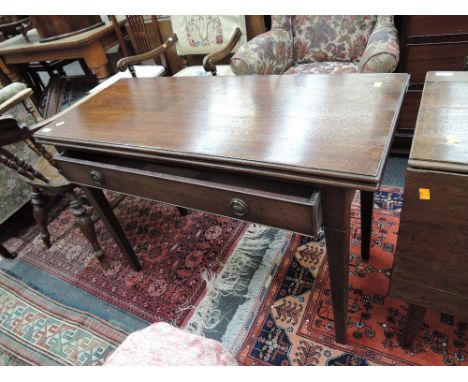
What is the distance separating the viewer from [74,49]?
227cm

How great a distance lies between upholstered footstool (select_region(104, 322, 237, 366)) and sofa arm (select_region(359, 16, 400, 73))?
1.32 metres

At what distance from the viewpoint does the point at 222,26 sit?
221 centimetres

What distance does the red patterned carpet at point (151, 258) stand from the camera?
4.53ft

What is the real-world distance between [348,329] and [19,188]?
184 centimetres

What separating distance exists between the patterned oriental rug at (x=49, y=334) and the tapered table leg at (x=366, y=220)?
101cm

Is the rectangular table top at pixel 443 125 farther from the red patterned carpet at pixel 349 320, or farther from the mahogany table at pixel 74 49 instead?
the mahogany table at pixel 74 49

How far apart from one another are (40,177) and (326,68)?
5.17 feet

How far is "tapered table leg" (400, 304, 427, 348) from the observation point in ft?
2.92

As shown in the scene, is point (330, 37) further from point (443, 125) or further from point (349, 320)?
point (349, 320)

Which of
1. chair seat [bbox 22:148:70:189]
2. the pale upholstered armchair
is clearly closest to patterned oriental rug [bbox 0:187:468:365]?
chair seat [bbox 22:148:70:189]

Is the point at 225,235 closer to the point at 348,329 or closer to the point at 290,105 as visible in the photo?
the point at 348,329

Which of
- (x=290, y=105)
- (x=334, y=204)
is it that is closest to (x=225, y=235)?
(x=290, y=105)

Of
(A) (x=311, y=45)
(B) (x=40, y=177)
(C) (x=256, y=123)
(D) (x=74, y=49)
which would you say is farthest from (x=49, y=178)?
(A) (x=311, y=45)

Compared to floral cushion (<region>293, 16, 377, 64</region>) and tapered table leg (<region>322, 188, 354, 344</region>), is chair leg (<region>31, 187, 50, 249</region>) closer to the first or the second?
tapered table leg (<region>322, 188, 354, 344</region>)
